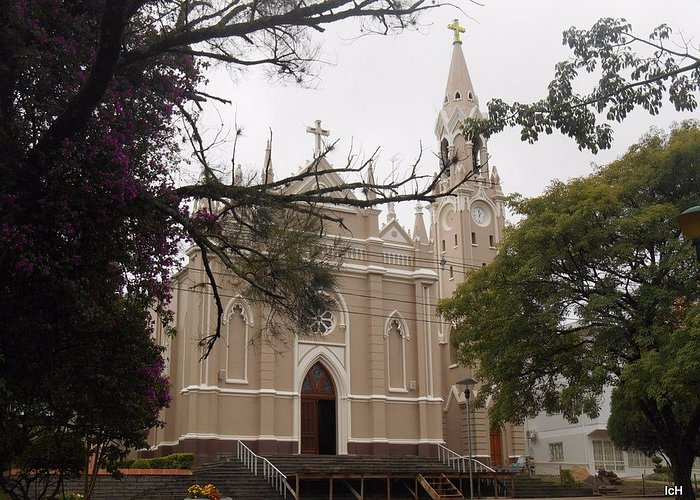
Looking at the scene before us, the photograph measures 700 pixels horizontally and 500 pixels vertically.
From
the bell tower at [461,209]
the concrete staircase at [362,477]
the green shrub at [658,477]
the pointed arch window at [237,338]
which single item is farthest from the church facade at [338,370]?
the green shrub at [658,477]

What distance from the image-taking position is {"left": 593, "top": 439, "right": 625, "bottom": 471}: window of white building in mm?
44812

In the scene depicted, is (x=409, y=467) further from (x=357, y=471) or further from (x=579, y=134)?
(x=579, y=134)

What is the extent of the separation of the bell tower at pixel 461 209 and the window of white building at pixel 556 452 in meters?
12.0

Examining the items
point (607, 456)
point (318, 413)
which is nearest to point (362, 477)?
point (318, 413)

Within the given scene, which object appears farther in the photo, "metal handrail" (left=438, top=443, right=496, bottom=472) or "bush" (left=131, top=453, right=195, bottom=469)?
"metal handrail" (left=438, top=443, right=496, bottom=472)

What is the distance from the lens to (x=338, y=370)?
30.7 metres

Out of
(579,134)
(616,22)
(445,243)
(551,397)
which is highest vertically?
(445,243)

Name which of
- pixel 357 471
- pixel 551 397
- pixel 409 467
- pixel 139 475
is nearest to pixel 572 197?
pixel 551 397

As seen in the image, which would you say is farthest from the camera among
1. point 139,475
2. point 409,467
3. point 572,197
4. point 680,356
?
point 409,467

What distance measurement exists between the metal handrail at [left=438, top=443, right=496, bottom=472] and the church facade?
0.44m

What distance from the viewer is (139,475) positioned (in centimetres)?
2314

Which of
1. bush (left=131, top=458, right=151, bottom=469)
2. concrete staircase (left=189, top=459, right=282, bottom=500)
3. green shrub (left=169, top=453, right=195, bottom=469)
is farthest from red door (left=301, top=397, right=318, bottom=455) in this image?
bush (left=131, top=458, right=151, bottom=469)

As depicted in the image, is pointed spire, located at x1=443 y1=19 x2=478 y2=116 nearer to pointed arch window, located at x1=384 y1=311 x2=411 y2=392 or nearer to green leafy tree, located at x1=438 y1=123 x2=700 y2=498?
A: pointed arch window, located at x1=384 y1=311 x2=411 y2=392

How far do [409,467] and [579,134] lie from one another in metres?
20.1
